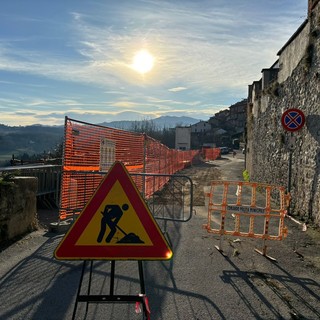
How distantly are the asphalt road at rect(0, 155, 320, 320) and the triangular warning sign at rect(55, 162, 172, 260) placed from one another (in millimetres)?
1008

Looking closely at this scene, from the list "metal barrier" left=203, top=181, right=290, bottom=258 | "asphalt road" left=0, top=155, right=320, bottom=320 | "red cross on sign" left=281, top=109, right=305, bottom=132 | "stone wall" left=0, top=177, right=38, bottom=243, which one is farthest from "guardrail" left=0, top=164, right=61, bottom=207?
"red cross on sign" left=281, top=109, right=305, bottom=132

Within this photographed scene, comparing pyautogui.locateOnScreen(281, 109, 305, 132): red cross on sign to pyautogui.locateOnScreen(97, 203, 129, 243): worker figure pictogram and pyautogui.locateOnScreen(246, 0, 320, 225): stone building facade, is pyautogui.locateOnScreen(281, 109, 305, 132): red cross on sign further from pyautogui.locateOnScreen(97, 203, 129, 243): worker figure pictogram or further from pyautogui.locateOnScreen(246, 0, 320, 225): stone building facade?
pyautogui.locateOnScreen(97, 203, 129, 243): worker figure pictogram

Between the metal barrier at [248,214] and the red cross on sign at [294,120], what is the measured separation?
175 centimetres

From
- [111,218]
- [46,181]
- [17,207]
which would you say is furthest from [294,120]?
[46,181]

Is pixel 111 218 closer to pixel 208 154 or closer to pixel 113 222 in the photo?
pixel 113 222

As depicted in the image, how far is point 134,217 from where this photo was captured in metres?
3.50

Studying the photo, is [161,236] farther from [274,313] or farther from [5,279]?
[5,279]

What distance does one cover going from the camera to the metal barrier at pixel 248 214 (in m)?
6.87

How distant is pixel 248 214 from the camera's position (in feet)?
22.5

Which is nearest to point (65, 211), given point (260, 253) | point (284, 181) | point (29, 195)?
point (29, 195)

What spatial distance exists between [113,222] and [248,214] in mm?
3989

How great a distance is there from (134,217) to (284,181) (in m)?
9.64

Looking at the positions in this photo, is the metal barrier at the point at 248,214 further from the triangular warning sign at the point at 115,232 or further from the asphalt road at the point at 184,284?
the triangular warning sign at the point at 115,232

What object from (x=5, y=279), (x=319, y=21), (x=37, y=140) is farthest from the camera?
(x=37, y=140)
